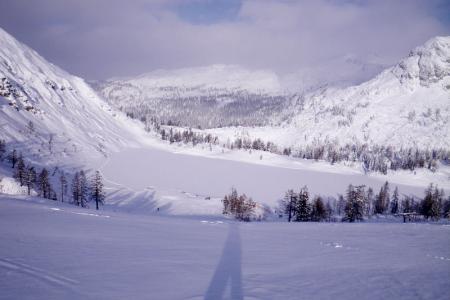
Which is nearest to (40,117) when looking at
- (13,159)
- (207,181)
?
(13,159)

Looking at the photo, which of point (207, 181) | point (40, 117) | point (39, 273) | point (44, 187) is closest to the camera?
point (39, 273)

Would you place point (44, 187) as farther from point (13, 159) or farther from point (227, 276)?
point (227, 276)

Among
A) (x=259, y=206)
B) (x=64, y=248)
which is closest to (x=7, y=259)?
(x=64, y=248)

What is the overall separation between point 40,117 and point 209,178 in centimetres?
9450

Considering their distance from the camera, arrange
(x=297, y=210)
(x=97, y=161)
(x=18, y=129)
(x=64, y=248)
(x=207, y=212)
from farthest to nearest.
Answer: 1. (x=97, y=161)
2. (x=18, y=129)
3. (x=207, y=212)
4. (x=297, y=210)
5. (x=64, y=248)

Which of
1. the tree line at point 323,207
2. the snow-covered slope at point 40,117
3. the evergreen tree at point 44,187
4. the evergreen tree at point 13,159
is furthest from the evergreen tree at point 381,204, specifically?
the snow-covered slope at point 40,117

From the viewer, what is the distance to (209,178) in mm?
128750

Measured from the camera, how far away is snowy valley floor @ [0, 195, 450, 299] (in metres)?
9.83

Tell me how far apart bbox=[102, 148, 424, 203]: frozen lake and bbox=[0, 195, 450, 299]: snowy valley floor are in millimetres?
79755

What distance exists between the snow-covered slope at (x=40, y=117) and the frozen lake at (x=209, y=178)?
60.4 ft

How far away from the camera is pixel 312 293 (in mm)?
10047

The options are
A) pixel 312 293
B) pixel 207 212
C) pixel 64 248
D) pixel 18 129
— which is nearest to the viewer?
pixel 312 293

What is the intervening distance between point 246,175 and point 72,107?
127906 millimetres

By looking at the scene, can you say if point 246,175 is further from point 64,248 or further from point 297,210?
point 64,248
